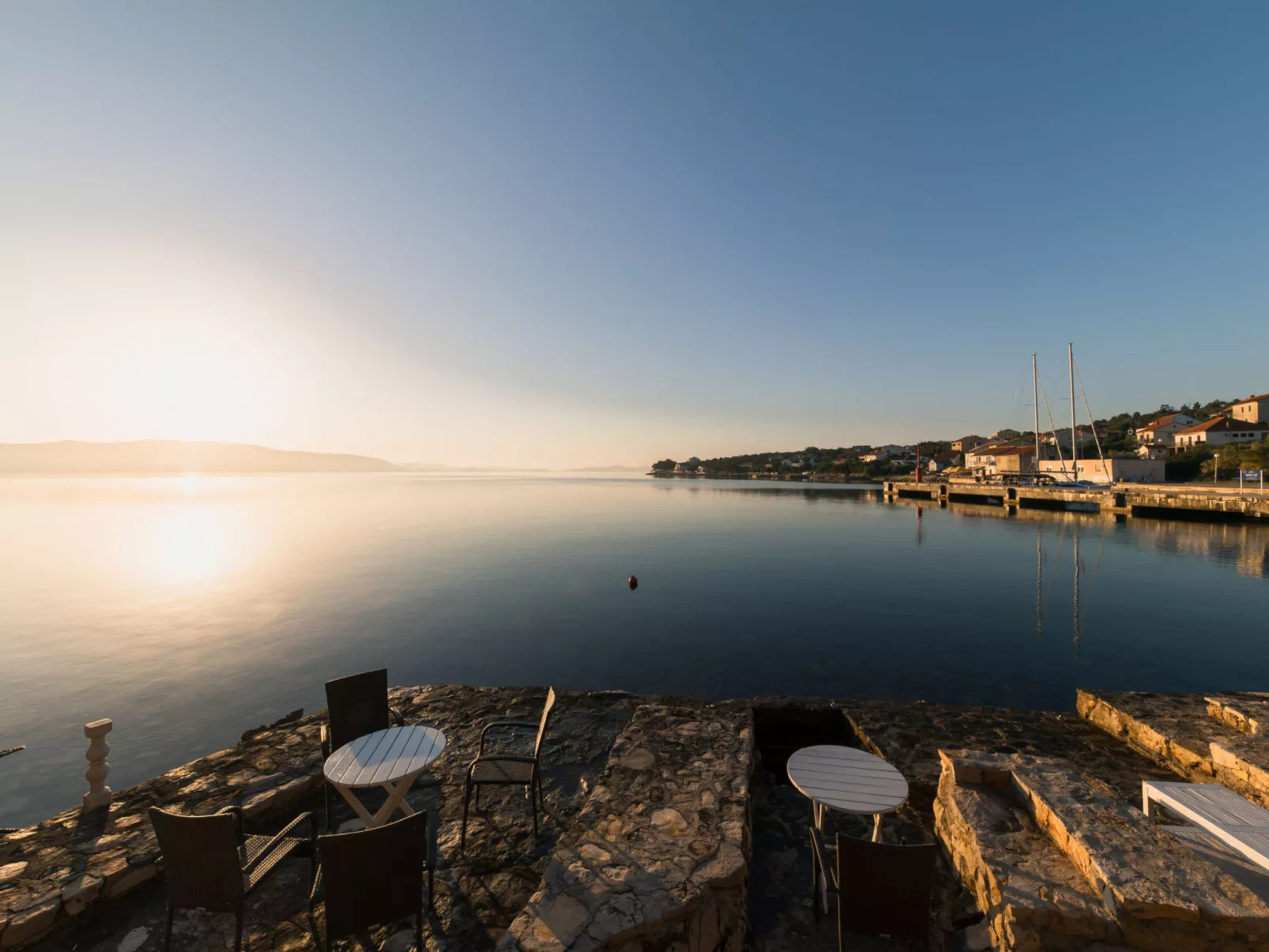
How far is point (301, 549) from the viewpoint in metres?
30.6

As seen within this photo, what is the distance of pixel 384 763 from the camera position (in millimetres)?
3852

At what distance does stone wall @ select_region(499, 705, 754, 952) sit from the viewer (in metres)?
2.81

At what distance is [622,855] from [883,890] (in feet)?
5.24

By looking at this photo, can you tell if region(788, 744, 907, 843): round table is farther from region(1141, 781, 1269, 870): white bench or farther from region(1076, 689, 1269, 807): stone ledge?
region(1076, 689, 1269, 807): stone ledge

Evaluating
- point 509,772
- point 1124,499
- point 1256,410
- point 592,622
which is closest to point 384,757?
point 509,772

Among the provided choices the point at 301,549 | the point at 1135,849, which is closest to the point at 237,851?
the point at 1135,849

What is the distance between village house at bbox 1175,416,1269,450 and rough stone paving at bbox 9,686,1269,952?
105m

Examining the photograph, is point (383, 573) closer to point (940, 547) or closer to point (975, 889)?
point (975, 889)

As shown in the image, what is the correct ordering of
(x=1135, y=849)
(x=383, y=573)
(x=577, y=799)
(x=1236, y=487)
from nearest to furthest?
(x=1135, y=849)
(x=577, y=799)
(x=383, y=573)
(x=1236, y=487)

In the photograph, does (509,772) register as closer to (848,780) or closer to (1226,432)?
(848,780)

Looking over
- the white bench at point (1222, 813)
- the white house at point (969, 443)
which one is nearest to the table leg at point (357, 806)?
the white bench at point (1222, 813)

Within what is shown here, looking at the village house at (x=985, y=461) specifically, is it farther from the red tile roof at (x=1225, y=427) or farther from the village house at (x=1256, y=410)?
the village house at (x=1256, y=410)

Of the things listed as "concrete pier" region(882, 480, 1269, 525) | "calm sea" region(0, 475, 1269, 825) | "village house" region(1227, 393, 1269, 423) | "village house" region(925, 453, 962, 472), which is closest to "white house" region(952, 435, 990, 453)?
"village house" region(925, 453, 962, 472)

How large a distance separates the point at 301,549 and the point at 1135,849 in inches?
1433
